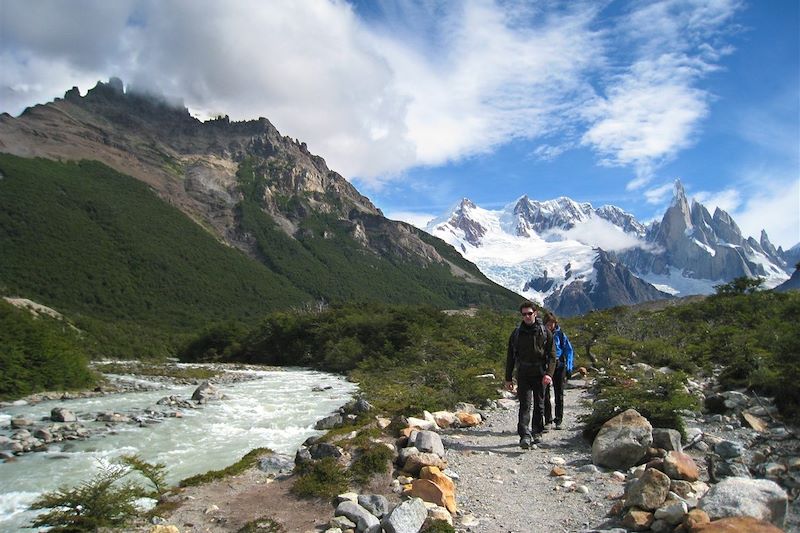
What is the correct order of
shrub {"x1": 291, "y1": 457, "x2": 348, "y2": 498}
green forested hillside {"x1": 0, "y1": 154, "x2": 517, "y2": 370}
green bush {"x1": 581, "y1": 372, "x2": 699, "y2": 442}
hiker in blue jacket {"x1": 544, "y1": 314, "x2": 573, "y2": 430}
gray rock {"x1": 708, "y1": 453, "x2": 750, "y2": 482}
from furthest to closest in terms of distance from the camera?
green forested hillside {"x1": 0, "y1": 154, "x2": 517, "y2": 370}
hiker in blue jacket {"x1": 544, "y1": 314, "x2": 573, "y2": 430}
green bush {"x1": 581, "y1": 372, "x2": 699, "y2": 442}
shrub {"x1": 291, "y1": 457, "x2": 348, "y2": 498}
gray rock {"x1": 708, "y1": 453, "x2": 750, "y2": 482}

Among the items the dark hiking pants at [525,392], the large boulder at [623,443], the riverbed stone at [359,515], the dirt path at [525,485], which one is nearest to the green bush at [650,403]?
the dirt path at [525,485]

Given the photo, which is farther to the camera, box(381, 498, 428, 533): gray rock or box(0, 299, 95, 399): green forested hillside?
box(0, 299, 95, 399): green forested hillside

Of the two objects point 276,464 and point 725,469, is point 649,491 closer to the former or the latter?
point 725,469

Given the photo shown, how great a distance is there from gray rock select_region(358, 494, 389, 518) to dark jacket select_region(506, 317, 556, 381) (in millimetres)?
4396

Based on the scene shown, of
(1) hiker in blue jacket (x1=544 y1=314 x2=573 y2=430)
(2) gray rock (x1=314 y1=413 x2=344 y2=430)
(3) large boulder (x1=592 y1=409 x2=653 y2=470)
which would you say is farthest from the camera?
(2) gray rock (x1=314 y1=413 x2=344 y2=430)

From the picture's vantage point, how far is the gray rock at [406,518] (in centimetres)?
669

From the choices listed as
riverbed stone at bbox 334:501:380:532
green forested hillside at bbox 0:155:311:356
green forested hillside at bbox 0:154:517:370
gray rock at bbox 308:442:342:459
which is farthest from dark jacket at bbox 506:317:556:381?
green forested hillside at bbox 0:155:311:356

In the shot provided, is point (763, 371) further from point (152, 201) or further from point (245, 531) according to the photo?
point (152, 201)

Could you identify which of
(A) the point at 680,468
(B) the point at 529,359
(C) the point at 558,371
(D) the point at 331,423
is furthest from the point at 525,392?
(D) the point at 331,423

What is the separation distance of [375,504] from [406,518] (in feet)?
3.68

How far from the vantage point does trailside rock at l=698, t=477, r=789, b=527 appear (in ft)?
18.9

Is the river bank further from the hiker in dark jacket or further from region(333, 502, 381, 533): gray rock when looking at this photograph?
the hiker in dark jacket

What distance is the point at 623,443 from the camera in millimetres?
9289

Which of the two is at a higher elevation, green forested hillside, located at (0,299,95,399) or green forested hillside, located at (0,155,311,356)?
green forested hillside, located at (0,155,311,356)
